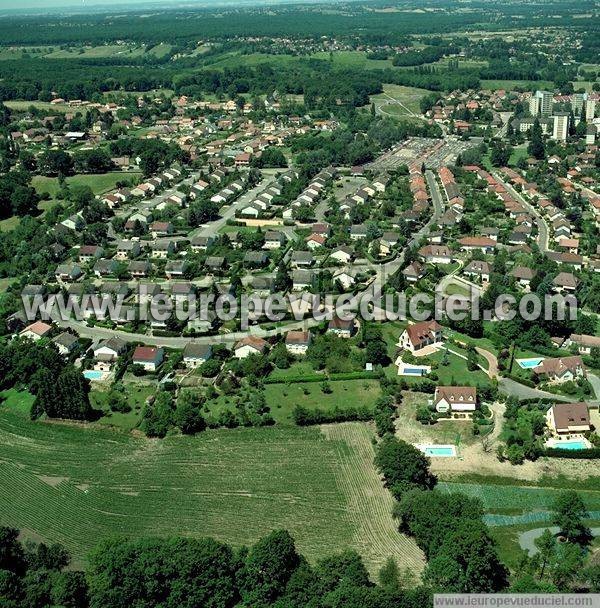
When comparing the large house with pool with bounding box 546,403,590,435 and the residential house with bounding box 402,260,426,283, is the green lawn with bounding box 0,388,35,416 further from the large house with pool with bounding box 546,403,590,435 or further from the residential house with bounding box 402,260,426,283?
the residential house with bounding box 402,260,426,283

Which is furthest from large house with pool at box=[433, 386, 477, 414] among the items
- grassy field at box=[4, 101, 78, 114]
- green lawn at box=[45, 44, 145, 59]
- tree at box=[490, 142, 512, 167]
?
green lawn at box=[45, 44, 145, 59]

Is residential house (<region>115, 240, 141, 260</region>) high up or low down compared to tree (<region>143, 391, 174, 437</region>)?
up

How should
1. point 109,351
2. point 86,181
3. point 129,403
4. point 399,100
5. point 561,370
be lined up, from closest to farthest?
point 129,403
point 561,370
point 109,351
point 86,181
point 399,100

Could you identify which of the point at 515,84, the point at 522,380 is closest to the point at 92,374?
Answer: the point at 522,380

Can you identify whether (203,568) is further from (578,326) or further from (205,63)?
(205,63)

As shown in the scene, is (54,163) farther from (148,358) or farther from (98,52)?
(98,52)

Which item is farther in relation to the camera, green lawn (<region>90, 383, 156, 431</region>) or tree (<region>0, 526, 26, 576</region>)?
green lawn (<region>90, 383, 156, 431</region>)
